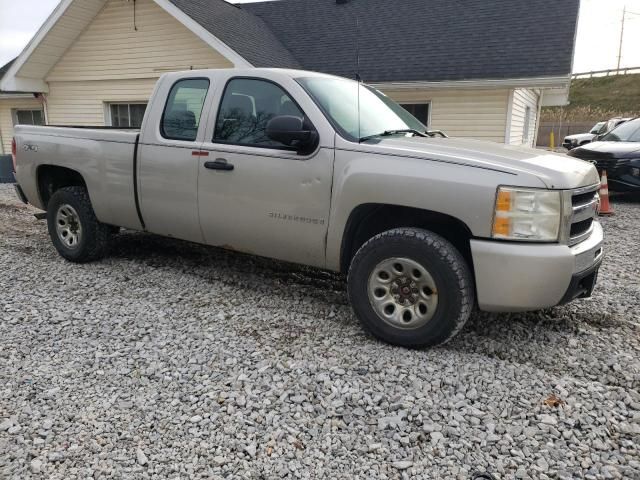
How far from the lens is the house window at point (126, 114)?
13.7 meters

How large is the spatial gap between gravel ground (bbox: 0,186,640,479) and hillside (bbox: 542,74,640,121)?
154ft

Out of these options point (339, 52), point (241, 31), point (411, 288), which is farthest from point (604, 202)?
point (241, 31)

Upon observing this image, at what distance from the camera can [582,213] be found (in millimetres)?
3475

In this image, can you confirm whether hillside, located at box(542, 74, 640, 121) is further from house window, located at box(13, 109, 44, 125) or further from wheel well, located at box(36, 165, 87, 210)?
wheel well, located at box(36, 165, 87, 210)

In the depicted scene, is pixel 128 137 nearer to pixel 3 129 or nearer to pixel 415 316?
pixel 415 316

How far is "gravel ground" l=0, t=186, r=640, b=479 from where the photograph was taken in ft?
8.20

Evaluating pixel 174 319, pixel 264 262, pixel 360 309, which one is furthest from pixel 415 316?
pixel 264 262

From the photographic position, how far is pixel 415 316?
3.50 m

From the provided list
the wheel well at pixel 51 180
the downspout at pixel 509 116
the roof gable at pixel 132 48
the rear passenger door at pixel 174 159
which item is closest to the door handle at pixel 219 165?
the rear passenger door at pixel 174 159

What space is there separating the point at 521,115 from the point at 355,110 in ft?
37.4

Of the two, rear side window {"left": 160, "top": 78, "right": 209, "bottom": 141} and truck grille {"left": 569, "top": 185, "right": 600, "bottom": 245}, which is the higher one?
rear side window {"left": 160, "top": 78, "right": 209, "bottom": 141}

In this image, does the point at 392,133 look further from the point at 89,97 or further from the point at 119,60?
the point at 89,97

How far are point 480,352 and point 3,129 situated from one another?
1867 cm

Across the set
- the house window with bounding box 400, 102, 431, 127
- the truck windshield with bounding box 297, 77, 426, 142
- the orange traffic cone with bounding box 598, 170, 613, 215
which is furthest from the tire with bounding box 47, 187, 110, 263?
the house window with bounding box 400, 102, 431, 127
